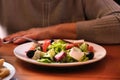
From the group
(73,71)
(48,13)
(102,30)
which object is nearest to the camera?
(73,71)

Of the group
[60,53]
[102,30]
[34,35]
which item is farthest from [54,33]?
[60,53]

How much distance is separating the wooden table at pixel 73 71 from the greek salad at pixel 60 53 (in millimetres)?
28

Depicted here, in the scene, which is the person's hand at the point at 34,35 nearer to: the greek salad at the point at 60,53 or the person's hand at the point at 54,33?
the person's hand at the point at 54,33

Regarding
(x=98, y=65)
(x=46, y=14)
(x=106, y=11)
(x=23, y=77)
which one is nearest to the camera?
(x=23, y=77)

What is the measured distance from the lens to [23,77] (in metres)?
0.79

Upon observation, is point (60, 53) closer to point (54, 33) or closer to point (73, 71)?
point (73, 71)

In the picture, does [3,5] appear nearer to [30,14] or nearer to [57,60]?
[30,14]

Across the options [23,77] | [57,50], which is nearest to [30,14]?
[57,50]

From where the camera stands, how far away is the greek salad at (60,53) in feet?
2.82

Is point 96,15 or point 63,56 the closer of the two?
point 63,56

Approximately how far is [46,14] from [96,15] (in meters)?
0.26

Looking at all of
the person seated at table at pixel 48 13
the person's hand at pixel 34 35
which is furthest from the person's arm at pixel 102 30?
the person's hand at pixel 34 35

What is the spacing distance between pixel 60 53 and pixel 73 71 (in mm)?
76

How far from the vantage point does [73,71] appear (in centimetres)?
84
